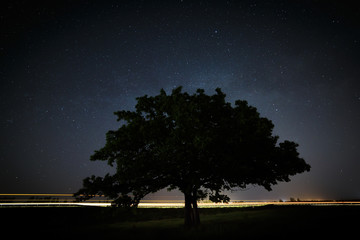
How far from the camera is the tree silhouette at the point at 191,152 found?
62.3ft

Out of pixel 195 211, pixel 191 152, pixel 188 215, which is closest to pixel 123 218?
pixel 188 215

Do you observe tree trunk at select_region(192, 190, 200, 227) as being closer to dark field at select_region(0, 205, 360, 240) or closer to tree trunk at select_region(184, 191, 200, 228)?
tree trunk at select_region(184, 191, 200, 228)

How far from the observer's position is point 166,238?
16.8 metres

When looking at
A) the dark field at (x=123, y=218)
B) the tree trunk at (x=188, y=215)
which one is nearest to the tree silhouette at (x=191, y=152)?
the tree trunk at (x=188, y=215)

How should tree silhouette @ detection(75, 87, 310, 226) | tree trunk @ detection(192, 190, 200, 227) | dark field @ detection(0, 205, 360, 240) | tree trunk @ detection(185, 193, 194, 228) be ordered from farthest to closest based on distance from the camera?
1. dark field @ detection(0, 205, 360, 240)
2. tree trunk @ detection(192, 190, 200, 227)
3. tree trunk @ detection(185, 193, 194, 228)
4. tree silhouette @ detection(75, 87, 310, 226)

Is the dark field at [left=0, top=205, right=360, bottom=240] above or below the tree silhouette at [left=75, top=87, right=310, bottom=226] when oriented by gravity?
below

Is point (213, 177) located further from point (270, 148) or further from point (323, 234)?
point (323, 234)

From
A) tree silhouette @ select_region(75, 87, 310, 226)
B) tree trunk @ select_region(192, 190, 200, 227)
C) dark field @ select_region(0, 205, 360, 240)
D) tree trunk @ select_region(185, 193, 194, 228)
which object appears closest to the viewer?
tree silhouette @ select_region(75, 87, 310, 226)

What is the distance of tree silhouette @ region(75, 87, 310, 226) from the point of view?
62.3 feet

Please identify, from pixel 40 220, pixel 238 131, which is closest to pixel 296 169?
pixel 238 131

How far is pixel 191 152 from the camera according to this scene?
61.6 feet

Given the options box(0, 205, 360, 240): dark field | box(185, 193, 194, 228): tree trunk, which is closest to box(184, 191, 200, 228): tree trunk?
box(185, 193, 194, 228): tree trunk

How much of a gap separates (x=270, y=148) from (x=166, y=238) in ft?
40.0

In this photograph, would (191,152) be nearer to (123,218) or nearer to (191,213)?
(191,213)
